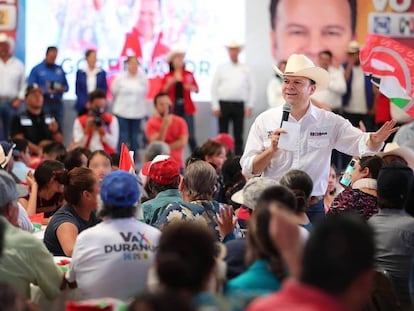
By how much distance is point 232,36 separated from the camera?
1530 centimetres

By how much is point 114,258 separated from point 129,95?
980 centimetres

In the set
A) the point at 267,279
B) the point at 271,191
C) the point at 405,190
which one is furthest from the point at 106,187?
the point at 405,190

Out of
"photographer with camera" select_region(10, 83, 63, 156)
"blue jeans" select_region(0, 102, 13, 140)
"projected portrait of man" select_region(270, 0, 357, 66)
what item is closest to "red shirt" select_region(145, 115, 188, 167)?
"photographer with camera" select_region(10, 83, 63, 156)

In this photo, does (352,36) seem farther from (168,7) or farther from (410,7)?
(168,7)

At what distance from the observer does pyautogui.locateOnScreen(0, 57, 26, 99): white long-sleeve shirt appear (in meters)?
14.4

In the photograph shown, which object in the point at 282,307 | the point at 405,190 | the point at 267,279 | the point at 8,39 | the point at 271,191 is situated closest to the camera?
the point at 282,307

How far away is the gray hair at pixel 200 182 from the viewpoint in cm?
606

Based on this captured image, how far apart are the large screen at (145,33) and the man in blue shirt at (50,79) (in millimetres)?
607

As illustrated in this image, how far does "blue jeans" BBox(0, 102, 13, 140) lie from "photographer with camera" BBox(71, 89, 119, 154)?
2001mm

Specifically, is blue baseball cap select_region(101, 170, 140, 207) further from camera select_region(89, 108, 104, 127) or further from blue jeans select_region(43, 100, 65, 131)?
blue jeans select_region(43, 100, 65, 131)

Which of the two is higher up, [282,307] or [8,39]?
[8,39]

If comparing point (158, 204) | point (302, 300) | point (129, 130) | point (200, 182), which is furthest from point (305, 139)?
point (129, 130)

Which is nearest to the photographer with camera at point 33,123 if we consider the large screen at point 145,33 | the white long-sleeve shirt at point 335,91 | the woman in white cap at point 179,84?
the large screen at point 145,33

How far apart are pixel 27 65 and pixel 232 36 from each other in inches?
119
